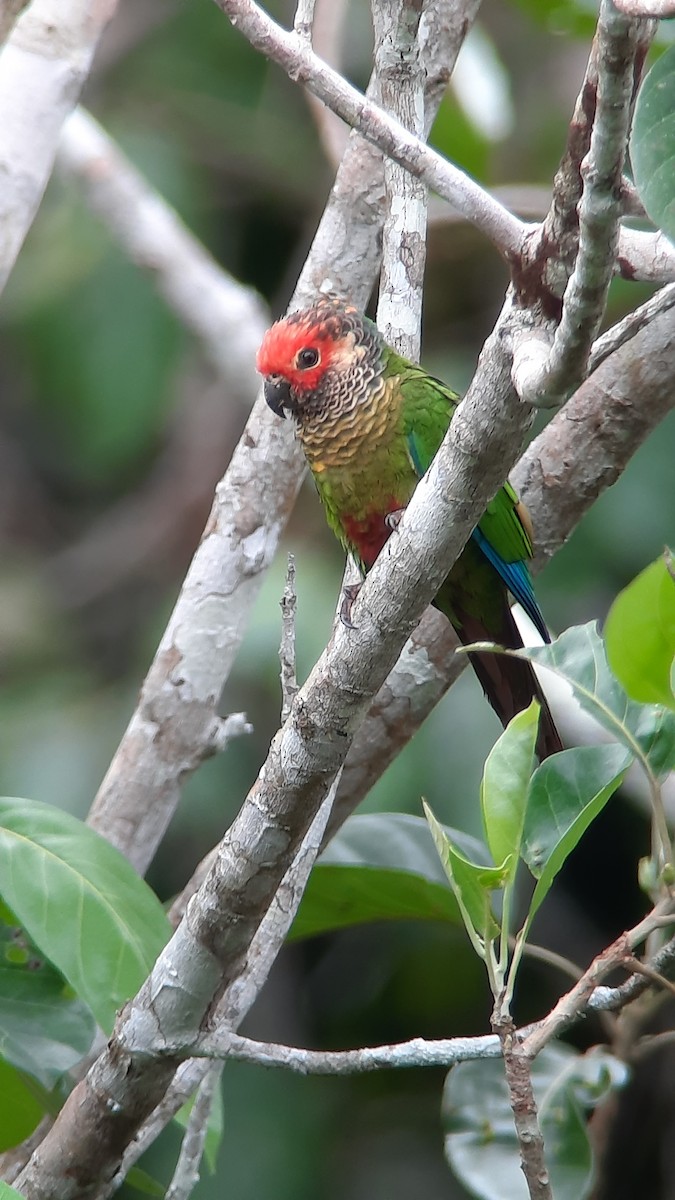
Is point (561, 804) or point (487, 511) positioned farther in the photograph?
point (487, 511)

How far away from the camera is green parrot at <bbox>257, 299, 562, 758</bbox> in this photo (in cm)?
232

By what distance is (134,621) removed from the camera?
15.4 ft

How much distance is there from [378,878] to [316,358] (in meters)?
0.92

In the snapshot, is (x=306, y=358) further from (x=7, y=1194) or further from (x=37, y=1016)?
(x=7, y=1194)

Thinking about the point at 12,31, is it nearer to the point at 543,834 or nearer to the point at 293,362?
the point at 293,362

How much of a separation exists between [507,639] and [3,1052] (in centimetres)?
125

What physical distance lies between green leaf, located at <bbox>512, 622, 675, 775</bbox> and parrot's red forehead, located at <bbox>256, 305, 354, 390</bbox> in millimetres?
1017

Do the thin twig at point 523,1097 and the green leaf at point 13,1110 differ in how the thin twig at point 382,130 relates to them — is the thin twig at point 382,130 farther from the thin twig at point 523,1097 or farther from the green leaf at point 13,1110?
the green leaf at point 13,1110

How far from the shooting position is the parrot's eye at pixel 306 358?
236 centimetres

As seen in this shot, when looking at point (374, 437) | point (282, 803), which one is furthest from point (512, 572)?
point (282, 803)

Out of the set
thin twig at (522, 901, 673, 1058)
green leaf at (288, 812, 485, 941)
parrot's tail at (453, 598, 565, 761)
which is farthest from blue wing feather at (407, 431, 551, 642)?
thin twig at (522, 901, 673, 1058)

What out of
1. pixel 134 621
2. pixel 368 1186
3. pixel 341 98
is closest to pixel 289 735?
pixel 341 98

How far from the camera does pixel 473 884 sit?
133cm

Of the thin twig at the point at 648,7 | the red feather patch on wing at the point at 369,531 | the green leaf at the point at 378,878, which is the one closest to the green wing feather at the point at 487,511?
the red feather patch on wing at the point at 369,531
